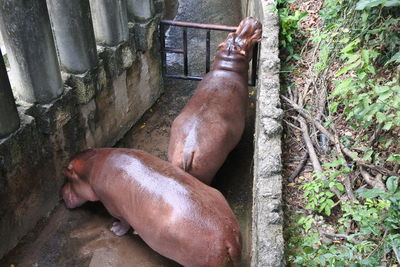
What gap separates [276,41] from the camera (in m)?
5.88

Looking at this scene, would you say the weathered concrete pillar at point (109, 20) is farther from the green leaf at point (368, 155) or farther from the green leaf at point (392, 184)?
the green leaf at point (392, 184)

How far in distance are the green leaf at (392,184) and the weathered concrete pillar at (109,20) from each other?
431 centimetres

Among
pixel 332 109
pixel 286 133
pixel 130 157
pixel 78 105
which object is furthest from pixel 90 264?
pixel 332 109

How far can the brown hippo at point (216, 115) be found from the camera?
18.1 feet

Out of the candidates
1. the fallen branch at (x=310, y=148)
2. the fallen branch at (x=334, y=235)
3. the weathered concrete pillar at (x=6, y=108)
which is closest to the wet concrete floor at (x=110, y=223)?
the weathered concrete pillar at (x=6, y=108)

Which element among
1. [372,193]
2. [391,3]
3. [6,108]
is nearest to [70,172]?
[6,108]

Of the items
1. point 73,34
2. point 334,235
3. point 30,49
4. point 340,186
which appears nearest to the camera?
point 334,235

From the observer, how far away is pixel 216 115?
5.91 meters

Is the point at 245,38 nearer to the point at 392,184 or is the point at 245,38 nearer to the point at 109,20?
the point at 109,20

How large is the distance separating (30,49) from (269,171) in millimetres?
2801

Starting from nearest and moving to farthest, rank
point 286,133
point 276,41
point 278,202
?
point 278,202 → point 286,133 → point 276,41

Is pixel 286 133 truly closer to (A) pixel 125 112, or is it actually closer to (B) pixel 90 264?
(B) pixel 90 264

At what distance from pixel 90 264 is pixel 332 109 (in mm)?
3036

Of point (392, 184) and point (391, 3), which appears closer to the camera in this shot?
point (392, 184)
